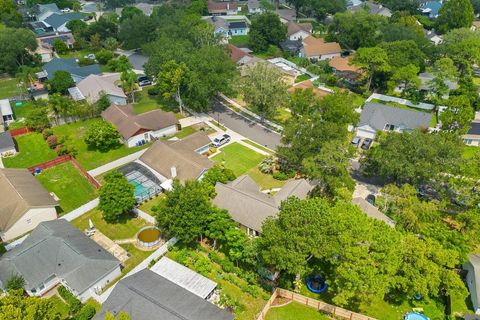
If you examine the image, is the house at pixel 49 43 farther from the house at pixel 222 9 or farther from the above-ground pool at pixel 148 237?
the above-ground pool at pixel 148 237

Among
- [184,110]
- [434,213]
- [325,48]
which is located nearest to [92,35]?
[184,110]

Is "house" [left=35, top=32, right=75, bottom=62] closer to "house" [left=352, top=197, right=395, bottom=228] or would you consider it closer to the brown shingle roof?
the brown shingle roof

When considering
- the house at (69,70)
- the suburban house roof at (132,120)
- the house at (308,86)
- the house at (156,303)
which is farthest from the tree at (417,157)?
the house at (69,70)

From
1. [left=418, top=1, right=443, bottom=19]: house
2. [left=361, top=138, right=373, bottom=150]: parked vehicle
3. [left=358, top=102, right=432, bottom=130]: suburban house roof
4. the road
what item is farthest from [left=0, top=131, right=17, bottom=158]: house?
[left=418, top=1, right=443, bottom=19]: house

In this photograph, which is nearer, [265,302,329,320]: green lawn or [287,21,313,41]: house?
[265,302,329,320]: green lawn

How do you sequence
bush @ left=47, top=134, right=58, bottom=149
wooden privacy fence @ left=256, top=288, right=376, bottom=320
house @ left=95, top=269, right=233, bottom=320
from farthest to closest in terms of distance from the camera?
bush @ left=47, top=134, right=58, bottom=149 < wooden privacy fence @ left=256, top=288, right=376, bottom=320 < house @ left=95, top=269, right=233, bottom=320

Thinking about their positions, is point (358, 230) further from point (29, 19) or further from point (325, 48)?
point (29, 19)
